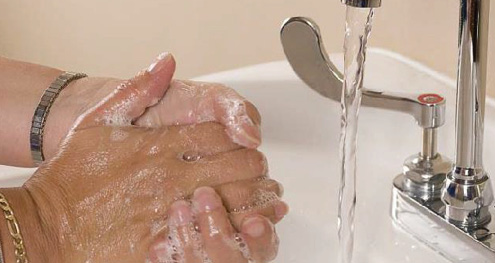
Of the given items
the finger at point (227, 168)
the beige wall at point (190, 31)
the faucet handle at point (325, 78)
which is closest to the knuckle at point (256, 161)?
the finger at point (227, 168)

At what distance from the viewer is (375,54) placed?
93 cm

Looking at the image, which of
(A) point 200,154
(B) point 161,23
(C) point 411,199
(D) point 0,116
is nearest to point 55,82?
(D) point 0,116

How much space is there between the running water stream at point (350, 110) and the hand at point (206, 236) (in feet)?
0.35

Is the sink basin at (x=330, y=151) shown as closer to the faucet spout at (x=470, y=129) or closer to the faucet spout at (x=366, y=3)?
the faucet spout at (x=470, y=129)

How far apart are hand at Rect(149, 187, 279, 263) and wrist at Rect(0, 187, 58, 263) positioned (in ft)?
0.26

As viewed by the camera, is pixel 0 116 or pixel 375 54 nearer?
pixel 0 116

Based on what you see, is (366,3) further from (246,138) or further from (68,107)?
(68,107)

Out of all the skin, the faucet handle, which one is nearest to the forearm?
the skin

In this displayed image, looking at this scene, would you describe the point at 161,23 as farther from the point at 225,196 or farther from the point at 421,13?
the point at 225,196

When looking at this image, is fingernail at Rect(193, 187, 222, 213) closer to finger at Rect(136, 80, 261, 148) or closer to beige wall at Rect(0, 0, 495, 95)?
finger at Rect(136, 80, 261, 148)

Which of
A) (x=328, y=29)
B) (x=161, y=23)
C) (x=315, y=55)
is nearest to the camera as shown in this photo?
(x=315, y=55)

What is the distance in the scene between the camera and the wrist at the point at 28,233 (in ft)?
1.86

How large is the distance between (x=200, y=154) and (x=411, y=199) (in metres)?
0.20

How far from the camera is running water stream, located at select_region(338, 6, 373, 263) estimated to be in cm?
62
